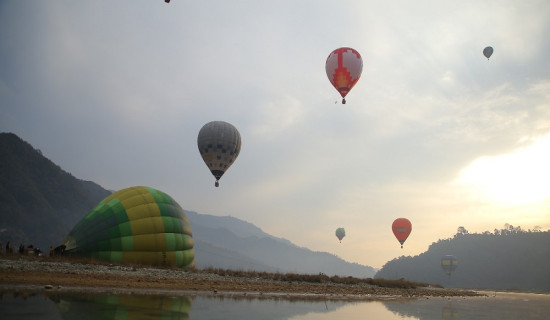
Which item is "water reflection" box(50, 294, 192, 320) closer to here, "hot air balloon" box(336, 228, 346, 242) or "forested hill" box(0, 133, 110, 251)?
"hot air balloon" box(336, 228, 346, 242)

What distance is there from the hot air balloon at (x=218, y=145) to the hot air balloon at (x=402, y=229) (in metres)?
37.0

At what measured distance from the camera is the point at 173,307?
370 inches

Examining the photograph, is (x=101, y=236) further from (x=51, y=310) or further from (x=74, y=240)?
(x=51, y=310)

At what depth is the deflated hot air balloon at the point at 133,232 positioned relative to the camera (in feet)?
79.1

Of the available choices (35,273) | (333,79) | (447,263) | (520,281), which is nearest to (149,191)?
(35,273)

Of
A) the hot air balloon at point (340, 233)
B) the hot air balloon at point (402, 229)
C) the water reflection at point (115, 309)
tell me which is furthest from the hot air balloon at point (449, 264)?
the water reflection at point (115, 309)

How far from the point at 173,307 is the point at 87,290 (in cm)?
459

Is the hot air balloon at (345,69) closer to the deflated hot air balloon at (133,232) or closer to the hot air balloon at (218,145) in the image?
the hot air balloon at (218,145)

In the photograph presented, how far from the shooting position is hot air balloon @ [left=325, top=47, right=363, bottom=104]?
136 ft

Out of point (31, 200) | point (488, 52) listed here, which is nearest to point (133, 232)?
point (488, 52)

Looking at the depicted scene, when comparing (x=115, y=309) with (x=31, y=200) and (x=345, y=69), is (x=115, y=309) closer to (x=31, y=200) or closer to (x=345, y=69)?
(x=345, y=69)

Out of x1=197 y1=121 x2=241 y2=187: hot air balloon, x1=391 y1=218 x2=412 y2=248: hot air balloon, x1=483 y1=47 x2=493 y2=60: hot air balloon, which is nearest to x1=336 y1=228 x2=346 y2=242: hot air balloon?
x1=391 y1=218 x2=412 y2=248: hot air balloon

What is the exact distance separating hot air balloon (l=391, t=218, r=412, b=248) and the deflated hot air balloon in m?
48.1

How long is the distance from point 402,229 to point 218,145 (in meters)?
40.0
